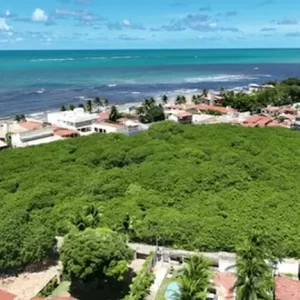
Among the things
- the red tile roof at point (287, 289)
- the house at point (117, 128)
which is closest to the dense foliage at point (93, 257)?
the red tile roof at point (287, 289)

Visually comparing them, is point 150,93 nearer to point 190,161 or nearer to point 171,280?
point 190,161

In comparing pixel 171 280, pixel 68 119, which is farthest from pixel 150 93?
pixel 171 280

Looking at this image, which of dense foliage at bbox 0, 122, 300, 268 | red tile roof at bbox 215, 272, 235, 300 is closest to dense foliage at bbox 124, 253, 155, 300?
dense foliage at bbox 0, 122, 300, 268

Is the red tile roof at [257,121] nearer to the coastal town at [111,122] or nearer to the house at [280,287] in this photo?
the coastal town at [111,122]

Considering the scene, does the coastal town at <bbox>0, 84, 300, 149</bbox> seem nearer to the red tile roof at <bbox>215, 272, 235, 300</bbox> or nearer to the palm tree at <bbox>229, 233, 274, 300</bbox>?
the red tile roof at <bbox>215, 272, 235, 300</bbox>

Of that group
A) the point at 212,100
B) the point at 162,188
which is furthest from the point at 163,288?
the point at 212,100
